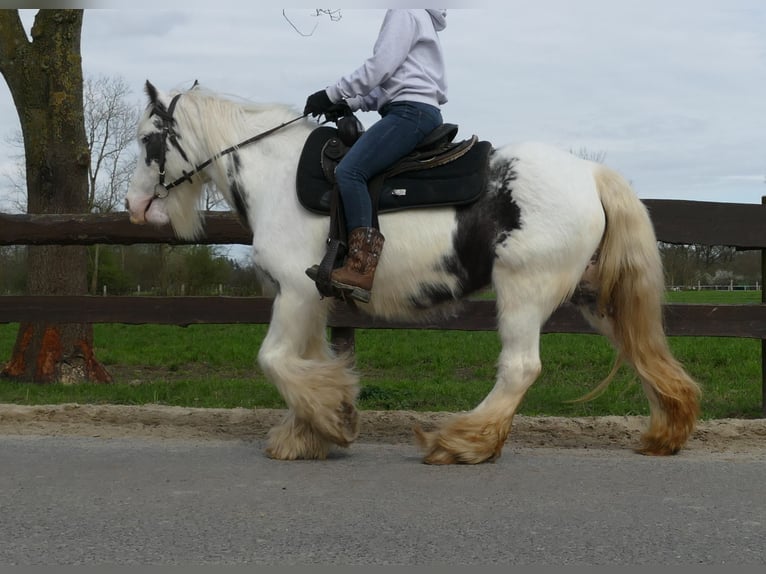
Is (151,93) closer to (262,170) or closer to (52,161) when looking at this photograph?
(262,170)

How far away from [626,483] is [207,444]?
2.42 metres

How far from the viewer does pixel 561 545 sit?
120 inches

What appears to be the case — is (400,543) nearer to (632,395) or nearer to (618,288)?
(618,288)

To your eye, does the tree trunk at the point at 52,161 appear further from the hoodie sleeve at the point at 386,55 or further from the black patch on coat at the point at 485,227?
the black patch on coat at the point at 485,227

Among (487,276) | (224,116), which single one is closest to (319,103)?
(224,116)

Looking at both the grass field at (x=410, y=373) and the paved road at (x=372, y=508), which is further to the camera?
the grass field at (x=410, y=373)

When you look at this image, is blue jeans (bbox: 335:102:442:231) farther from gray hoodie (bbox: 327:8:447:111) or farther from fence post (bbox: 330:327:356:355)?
fence post (bbox: 330:327:356:355)

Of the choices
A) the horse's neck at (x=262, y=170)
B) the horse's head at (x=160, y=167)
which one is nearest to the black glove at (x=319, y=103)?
the horse's neck at (x=262, y=170)

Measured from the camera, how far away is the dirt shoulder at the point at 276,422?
5.39m

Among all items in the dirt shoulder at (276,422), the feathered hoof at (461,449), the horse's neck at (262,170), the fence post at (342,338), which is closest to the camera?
the feathered hoof at (461,449)

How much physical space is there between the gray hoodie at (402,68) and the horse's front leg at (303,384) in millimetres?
1167

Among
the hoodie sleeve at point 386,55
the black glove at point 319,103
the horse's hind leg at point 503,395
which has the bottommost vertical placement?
the horse's hind leg at point 503,395

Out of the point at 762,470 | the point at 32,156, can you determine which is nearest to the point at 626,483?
the point at 762,470

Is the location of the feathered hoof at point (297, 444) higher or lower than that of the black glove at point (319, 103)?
lower
